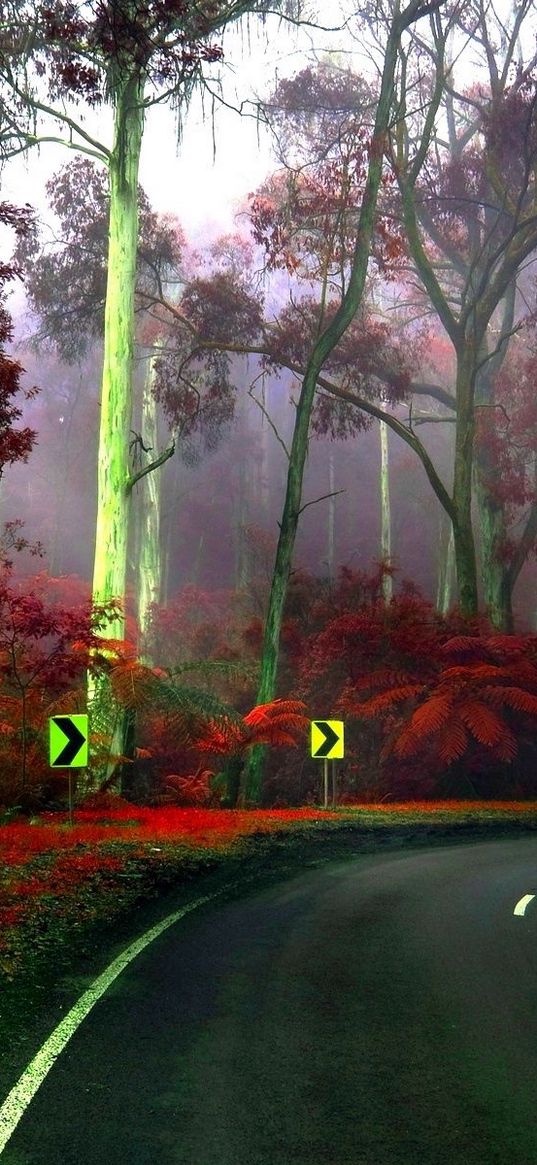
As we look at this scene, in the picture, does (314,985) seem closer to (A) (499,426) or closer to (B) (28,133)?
(B) (28,133)

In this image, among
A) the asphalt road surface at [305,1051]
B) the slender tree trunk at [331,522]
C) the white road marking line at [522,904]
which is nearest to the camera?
the asphalt road surface at [305,1051]

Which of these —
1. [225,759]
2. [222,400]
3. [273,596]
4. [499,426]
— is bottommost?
[225,759]

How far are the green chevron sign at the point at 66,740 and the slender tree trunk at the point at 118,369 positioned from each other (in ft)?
12.7

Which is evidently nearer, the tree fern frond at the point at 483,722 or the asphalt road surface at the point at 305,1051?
the asphalt road surface at the point at 305,1051

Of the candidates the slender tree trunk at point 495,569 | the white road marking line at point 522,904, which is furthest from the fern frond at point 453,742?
the white road marking line at point 522,904

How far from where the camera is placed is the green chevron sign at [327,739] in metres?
19.1

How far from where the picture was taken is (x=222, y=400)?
27.3 meters

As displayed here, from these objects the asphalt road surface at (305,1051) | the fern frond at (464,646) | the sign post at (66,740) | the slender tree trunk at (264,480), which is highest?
the slender tree trunk at (264,480)

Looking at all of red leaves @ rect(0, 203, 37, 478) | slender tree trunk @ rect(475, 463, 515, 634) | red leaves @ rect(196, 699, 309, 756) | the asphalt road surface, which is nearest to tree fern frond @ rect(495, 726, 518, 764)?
red leaves @ rect(196, 699, 309, 756)

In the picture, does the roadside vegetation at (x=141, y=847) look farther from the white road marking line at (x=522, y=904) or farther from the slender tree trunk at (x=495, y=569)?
the slender tree trunk at (x=495, y=569)

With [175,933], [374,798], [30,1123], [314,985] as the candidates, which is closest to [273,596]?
[374,798]

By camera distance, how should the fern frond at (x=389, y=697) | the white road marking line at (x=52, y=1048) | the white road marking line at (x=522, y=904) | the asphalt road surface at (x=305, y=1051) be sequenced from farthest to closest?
1. the fern frond at (x=389, y=697)
2. the white road marking line at (x=522, y=904)
3. the white road marking line at (x=52, y=1048)
4. the asphalt road surface at (x=305, y=1051)

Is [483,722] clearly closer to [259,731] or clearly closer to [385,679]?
[385,679]

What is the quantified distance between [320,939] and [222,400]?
20114 mm
